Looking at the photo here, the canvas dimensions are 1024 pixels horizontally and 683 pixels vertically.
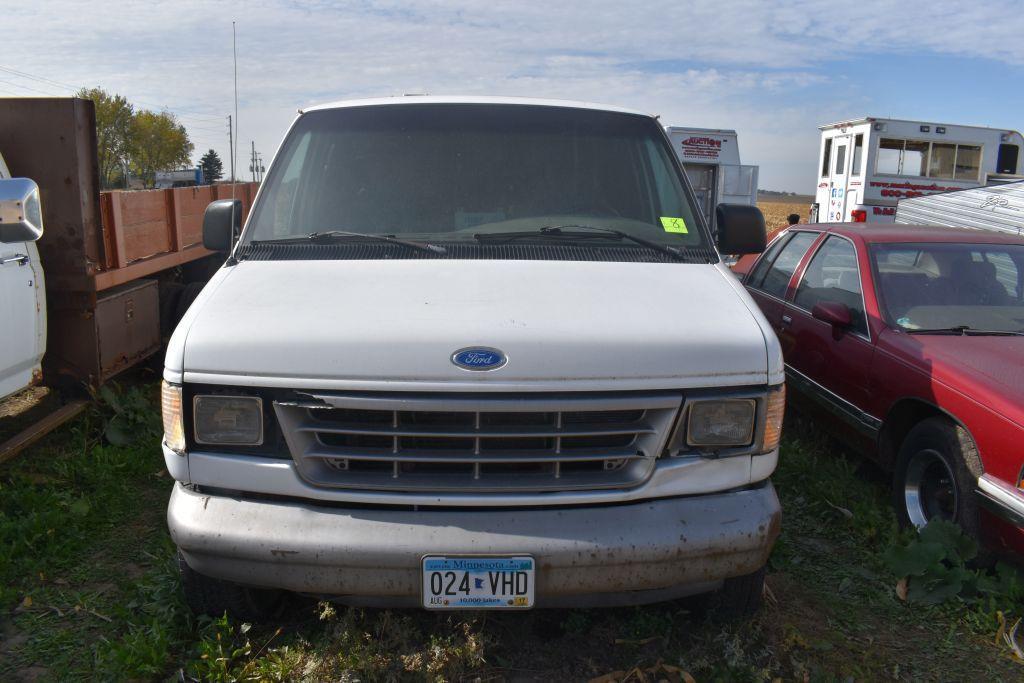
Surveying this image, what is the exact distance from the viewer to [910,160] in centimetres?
1672

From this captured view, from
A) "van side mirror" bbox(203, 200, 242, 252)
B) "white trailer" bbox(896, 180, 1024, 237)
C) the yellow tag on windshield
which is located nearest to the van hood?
the yellow tag on windshield

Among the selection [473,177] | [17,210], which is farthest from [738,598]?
[17,210]

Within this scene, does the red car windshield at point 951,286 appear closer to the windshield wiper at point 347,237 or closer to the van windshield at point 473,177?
the van windshield at point 473,177

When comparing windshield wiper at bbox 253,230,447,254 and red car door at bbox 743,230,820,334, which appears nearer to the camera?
windshield wiper at bbox 253,230,447,254

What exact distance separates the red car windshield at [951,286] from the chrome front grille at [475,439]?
2725 millimetres

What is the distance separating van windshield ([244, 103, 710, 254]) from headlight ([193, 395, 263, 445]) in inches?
42.9

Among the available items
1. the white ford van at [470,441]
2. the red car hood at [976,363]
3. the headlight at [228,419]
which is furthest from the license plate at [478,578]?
the red car hood at [976,363]

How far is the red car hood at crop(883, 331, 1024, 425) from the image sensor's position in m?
3.82

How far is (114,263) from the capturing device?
19.0 ft

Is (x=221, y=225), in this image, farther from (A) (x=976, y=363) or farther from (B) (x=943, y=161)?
(B) (x=943, y=161)

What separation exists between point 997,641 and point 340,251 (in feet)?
10.5

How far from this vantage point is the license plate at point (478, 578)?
8.76 feet

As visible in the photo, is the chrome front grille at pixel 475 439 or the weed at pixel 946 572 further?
the weed at pixel 946 572

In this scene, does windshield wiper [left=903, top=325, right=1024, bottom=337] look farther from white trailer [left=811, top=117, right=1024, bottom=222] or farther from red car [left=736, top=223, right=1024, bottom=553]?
white trailer [left=811, top=117, right=1024, bottom=222]
